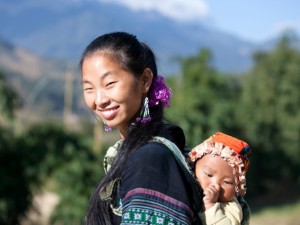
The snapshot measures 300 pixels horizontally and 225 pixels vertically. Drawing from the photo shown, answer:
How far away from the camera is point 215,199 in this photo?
5.29 ft

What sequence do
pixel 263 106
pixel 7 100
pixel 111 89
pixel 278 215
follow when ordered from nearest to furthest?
1. pixel 111 89
2. pixel 7 100
3. pixel 278 215
4. pixel 263 106

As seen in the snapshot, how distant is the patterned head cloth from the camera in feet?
5.61

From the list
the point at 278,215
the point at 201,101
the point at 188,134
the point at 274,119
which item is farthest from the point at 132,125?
the point at 274,119

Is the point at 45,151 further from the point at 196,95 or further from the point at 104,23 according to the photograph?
the point at 104,23

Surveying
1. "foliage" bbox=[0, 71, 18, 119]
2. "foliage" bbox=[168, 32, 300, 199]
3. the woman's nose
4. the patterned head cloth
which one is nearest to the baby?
the patterned head cloth

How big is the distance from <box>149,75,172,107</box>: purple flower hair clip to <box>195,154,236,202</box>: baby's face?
0.64 feet

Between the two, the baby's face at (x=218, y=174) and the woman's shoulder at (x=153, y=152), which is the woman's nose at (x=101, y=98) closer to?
the woman's shoulder at (x=153, y=152)

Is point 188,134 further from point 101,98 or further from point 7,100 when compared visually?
point 101,98

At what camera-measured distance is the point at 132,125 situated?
164 centimetres

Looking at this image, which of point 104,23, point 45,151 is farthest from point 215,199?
point 104,23

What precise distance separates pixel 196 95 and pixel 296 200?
8071mm

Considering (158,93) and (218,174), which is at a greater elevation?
(158,93)

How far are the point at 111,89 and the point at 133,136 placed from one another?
0.14m

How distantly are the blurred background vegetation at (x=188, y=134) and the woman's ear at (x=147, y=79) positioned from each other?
1.69ft
